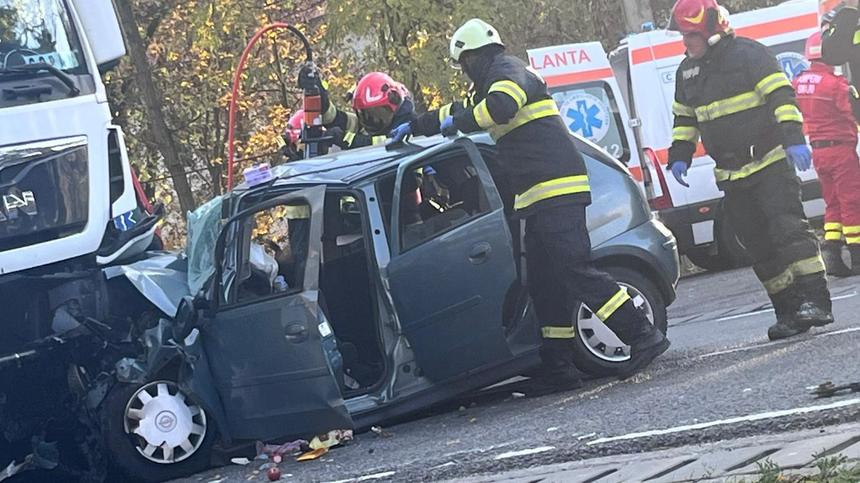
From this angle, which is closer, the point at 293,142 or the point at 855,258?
the point at 855,258

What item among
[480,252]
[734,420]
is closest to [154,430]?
[480,252]

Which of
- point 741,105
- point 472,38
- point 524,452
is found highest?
point 472,38

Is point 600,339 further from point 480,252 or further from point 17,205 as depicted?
point 17,205

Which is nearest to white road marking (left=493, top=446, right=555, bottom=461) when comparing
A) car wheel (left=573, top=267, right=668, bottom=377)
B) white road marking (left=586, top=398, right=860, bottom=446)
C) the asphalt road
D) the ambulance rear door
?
the asphalt road

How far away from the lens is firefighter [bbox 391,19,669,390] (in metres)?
7.45

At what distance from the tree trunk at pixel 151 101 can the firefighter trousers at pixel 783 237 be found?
10164mm

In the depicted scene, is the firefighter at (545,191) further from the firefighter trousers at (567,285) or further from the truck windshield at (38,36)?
the truck windshield at (38,36)

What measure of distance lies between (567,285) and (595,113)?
6351 mm

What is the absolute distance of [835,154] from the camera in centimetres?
1092

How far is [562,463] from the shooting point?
555cm

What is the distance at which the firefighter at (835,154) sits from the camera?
35.5ft

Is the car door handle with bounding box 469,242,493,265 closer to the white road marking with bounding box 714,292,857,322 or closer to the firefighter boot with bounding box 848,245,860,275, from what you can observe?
the white road marking with bounding box 714,292,857,322

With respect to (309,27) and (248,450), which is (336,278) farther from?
(309,27)

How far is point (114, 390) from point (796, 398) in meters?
3.46
